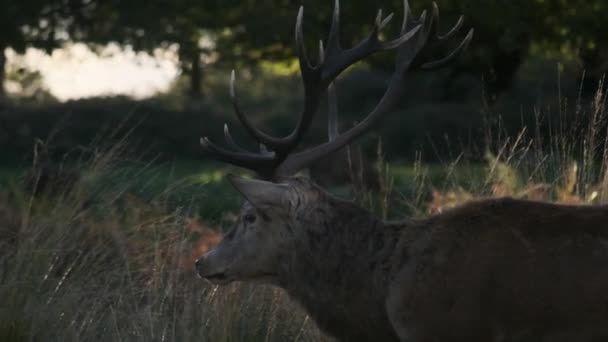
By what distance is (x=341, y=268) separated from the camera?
688 cm

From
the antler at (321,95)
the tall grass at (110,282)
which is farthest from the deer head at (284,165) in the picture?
the tall grass at (110,282)

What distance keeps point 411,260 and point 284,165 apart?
1144mm

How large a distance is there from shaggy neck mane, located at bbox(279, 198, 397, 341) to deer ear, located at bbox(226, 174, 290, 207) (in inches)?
6.1

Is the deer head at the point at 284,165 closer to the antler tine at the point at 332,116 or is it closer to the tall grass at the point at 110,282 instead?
the antler tine at the point at 332,116

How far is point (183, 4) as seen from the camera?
20641 millimetres

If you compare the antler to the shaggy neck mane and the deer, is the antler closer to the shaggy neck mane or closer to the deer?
the deer

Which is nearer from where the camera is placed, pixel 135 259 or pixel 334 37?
pixel 334 37

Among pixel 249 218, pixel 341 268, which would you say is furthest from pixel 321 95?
pixel 341 268

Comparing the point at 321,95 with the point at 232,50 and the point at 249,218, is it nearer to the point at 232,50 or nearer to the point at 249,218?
the point at 249,218

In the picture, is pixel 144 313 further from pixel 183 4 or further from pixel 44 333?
→ pixel 183 4

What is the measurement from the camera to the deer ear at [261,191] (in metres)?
6.91

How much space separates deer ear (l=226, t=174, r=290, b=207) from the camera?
22.7 feet

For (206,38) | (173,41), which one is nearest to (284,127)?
(206,38)

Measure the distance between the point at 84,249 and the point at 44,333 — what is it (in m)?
1.59
